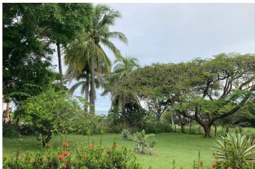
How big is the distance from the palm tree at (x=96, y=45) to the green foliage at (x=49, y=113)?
9089 millimetres

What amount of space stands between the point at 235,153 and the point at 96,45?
14.1 metres

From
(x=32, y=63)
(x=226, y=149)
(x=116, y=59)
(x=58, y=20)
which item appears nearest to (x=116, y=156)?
(x=226, y=149)

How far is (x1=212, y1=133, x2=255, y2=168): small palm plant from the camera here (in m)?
4.21

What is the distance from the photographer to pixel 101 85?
65.8 ft

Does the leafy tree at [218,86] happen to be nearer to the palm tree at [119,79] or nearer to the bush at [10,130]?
the palm tree at [119,79]

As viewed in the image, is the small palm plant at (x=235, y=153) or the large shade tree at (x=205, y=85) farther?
the large shade tree at (x=205, y=85)

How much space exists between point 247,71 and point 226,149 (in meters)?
7.99

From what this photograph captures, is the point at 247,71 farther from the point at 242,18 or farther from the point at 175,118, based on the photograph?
the point at 175,118

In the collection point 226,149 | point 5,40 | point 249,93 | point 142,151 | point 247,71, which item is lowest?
point 142,151

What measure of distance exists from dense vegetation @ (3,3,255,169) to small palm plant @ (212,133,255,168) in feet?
0.06

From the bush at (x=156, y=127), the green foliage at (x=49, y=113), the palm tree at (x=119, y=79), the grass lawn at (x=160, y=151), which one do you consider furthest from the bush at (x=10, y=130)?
the bush at (x=156, y=127)

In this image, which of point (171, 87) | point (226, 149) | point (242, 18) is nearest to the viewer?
point (226, 149)

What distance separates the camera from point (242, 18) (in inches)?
365

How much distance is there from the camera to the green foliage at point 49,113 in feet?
24.2
